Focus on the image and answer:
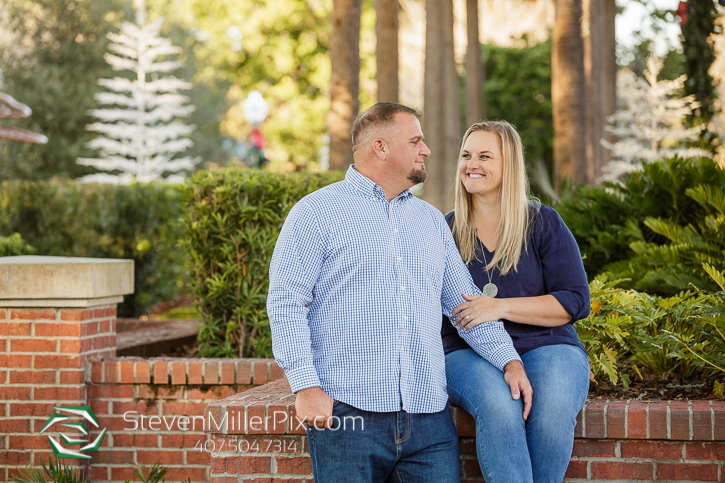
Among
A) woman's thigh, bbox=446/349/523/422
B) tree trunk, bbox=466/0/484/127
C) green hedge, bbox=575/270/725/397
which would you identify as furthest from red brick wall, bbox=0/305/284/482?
tree trunk, bbox=466/0/484/127

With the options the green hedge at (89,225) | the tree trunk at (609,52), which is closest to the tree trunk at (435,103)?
the green hedge at (89,225)

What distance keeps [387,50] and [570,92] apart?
321cm

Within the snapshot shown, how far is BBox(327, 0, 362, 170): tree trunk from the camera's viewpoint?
8.06 metres

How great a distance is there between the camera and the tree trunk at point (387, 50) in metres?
11.9

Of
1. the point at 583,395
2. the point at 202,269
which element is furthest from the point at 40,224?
the point at 583,395

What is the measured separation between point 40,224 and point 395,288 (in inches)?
256

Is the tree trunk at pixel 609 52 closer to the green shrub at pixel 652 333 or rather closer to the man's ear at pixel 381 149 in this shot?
the green shrub at pixel 652 333

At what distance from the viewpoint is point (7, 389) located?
14.4ft

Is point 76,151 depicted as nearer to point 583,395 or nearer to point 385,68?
point 385,68

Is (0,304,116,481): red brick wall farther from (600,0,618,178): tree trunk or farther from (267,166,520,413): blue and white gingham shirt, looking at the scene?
(600,0,618,178): tree trunk

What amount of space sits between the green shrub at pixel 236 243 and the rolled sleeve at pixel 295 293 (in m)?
2.10

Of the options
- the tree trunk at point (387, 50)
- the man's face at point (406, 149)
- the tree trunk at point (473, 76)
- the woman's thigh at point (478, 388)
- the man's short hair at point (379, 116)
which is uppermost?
the tree trunk at point (473, 76)

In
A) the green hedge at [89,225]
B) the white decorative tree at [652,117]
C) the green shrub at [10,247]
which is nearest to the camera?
the green shrub at [10,247]

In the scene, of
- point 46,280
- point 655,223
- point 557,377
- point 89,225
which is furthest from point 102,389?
point 655,223
